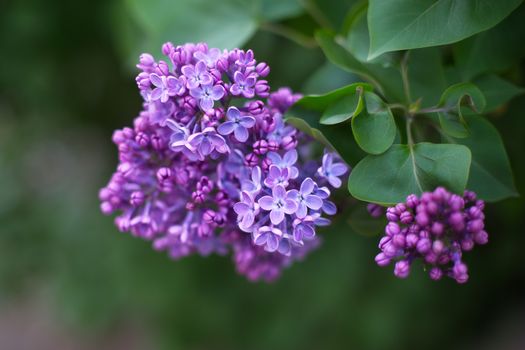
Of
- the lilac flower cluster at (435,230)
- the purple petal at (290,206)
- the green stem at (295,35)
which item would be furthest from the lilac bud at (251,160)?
the green stem at (295,35)

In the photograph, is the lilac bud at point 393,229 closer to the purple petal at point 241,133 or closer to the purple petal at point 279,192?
the purple petal at point 279,192

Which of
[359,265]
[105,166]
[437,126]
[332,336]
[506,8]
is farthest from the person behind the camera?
[105,166]

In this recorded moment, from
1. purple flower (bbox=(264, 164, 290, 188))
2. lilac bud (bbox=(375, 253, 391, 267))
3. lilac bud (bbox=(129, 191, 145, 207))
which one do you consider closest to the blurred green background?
lilac bud (bbox=(129, 191, 145, 207))

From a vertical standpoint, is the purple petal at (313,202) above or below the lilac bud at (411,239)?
above

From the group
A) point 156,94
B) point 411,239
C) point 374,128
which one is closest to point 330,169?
point 374,128

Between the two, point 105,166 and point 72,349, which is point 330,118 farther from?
point 72,349

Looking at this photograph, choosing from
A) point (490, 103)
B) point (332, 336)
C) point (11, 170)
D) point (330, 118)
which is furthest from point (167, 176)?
point (11, 170)

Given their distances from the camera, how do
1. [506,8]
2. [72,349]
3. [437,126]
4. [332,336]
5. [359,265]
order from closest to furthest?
[506,8] < [437,126] < [359,265] < [332,336] < [72,349]
